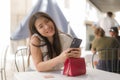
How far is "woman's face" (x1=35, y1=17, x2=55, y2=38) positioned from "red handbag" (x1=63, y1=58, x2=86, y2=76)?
276 millimetres

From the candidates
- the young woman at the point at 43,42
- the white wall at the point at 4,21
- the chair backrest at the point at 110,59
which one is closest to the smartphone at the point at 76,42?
the young woman at the point at 43,42

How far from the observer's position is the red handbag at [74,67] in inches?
50.1

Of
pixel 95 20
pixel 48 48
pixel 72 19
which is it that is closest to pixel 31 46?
pixel 48 48

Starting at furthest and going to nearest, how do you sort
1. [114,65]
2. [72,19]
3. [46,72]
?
1. [72,19]
2. [114,65]
3. [46,72]

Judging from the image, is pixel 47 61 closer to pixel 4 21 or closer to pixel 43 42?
pixel 43 42

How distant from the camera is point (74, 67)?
1.28m

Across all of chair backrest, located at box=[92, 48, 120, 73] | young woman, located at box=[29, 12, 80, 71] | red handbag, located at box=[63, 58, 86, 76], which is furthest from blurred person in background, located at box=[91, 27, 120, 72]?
red handbag, located at box=[63, 58, 86, 76]

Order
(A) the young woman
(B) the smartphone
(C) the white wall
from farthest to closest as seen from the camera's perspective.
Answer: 1. (C) the white wall
2. (A) the young woman
3. (B) the smartphone

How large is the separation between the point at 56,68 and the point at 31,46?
206 millimetres

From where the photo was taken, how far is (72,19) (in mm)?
4508

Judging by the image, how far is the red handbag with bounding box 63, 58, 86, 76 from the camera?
4.17ft

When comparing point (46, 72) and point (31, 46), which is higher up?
point (31, 46)

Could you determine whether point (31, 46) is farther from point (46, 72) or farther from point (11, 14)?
point (11, 14)

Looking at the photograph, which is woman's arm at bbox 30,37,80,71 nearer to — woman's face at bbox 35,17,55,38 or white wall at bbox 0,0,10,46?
woman's face at bbox 35,17,55,38
